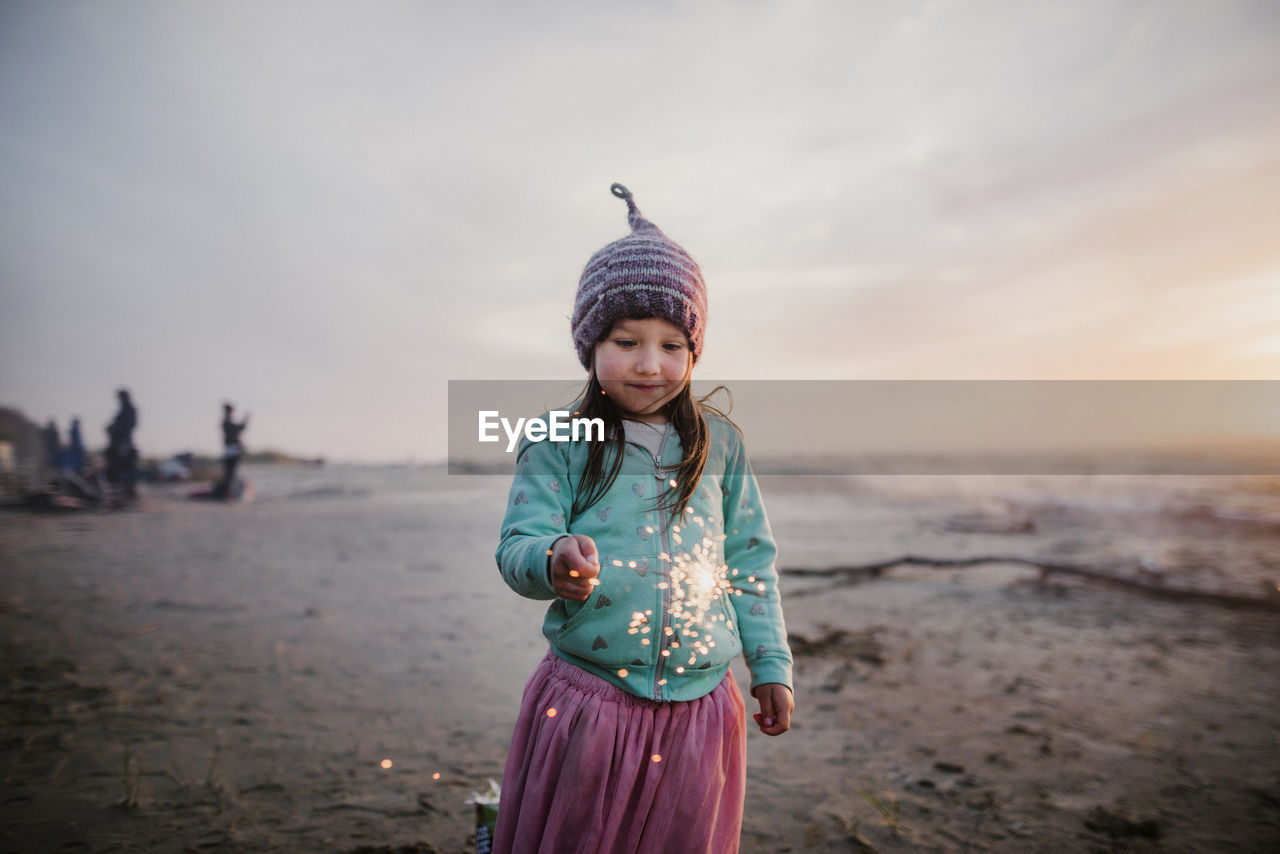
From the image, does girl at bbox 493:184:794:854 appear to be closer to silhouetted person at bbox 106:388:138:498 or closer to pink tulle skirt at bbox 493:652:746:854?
pink tulle skirt at bbox 493:652:746:854

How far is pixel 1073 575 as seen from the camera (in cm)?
738

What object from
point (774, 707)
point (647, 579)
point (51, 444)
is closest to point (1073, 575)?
point (774, 707)

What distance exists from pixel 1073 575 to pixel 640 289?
27.2 ft

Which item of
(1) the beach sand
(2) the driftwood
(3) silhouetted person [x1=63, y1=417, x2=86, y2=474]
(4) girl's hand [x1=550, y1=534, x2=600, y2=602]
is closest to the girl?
(4) girl's hand [x1=550, y1=534, x2=600, y2=602]

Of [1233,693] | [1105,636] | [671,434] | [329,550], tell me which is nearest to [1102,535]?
[1105,636]

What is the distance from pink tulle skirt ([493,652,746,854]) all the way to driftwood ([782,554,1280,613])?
5.17m

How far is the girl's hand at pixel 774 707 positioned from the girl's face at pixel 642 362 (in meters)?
0.91

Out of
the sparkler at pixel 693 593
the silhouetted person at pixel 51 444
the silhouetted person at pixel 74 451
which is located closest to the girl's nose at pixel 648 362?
the sparkler at pixel 693 593

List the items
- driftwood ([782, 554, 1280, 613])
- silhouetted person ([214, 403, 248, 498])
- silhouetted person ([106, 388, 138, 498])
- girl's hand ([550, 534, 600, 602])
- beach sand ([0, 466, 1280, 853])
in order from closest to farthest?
girl's hand ([550, 534, 600, 602]) < beach sand ([0, 466, 1280, 853]) < driftwood ([782, 554, 1280, 613]) < silhouetted person ([106, 388, 138, 498]) < silhouetted person ([214, 403, 248, 498])

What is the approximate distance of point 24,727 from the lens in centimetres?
307

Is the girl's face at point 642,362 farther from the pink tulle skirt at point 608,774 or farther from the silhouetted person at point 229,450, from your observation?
the silhouetted person at point 229,450

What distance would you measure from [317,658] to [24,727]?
155cm

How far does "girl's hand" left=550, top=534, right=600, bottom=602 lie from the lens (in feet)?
4.12

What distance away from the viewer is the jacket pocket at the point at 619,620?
59.2 inches
